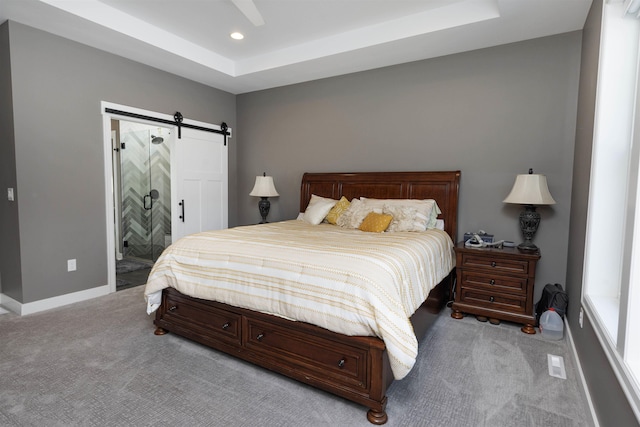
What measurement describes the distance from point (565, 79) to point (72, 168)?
492cm

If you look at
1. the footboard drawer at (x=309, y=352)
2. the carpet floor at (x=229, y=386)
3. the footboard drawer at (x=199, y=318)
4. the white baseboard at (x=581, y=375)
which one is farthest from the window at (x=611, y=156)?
the footboard drawer at (x=199, y=318)

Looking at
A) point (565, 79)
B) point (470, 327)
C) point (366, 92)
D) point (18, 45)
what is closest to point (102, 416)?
point (470, 327)

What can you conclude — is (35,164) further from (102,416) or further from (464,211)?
(464,211)

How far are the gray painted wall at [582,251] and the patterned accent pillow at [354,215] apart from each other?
1.81 m

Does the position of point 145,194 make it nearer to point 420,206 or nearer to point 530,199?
point 420,206

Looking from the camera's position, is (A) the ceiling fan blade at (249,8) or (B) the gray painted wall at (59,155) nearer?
(A) the ceiling fan blade at (249,8)

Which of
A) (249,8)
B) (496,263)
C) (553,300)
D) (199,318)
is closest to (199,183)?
(199,318)

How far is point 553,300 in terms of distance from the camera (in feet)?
9.61

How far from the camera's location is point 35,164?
10.6 ft

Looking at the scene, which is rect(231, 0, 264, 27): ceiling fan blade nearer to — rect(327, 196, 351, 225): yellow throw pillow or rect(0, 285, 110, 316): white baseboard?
rect(327, 196, 351, 225): yellow throw pillow

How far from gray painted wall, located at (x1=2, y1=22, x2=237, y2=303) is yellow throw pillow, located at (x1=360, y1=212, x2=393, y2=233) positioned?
9.49 feet

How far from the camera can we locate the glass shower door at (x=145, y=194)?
224 inches

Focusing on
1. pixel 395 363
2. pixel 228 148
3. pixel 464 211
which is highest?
pixel 228 148

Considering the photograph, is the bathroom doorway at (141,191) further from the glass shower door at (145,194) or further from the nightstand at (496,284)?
the nightstand at (496,284)
